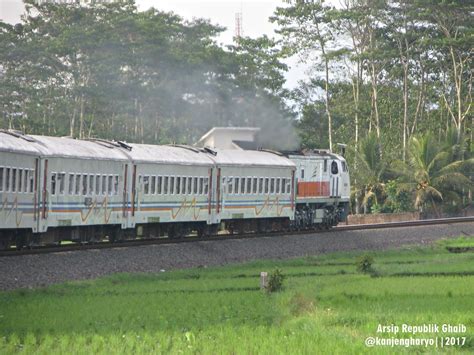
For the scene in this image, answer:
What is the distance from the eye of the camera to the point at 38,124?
66.4 m

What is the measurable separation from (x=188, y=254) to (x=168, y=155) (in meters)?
5.24

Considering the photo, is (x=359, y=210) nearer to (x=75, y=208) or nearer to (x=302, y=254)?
(x=302, y=254)

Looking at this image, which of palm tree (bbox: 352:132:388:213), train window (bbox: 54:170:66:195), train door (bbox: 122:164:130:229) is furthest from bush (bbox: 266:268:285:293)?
palm tree (bbox: 352:132:388:213)

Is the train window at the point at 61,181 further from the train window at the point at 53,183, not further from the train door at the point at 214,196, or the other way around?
the train door at the point at 214,196

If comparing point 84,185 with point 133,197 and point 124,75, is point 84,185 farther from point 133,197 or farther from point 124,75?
point 124,75

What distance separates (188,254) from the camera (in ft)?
98.0

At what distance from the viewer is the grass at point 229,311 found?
1570cm

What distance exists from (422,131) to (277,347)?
66.2 m

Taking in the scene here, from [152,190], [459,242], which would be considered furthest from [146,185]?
[459,242]

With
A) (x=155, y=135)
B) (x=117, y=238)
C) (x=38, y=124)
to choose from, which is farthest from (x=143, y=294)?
(x=155, y=135)

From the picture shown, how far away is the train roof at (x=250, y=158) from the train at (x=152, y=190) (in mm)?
72

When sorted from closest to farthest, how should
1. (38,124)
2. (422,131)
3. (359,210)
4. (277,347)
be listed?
(277,347) → (359,210) → (38,124) → (422,131)

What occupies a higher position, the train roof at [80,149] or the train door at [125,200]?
the train roof at [80,149]

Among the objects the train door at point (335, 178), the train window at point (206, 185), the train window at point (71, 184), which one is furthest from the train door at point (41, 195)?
the train door at point (335, 178)
